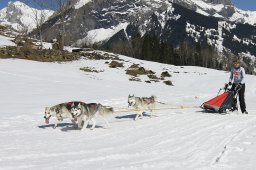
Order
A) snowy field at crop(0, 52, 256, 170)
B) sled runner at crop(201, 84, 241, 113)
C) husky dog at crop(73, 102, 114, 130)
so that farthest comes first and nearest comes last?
1. sled runner at crop(201, 84, 241, 113)
2. husky dog at crop(73, 102, 114, 130)
3. snowy field at crop(0, 52, 256, 170)

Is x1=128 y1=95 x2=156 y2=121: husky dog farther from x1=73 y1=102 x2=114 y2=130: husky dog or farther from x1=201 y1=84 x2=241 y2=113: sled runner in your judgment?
x1=201 y1=84 x2=241 y2=113: sled runner

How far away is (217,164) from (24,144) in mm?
4602

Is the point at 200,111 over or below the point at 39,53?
below

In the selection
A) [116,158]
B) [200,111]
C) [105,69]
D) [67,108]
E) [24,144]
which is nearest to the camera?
[116,158]

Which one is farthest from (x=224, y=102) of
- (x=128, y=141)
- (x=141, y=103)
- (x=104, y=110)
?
(x=128, y=141)

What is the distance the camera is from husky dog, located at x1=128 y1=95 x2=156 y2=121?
1380 cm

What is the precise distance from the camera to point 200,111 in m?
16.0

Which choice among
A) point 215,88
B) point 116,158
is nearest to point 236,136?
point 116,158

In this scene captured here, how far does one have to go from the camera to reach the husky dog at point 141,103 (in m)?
13.8

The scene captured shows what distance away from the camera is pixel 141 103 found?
46.7 feet

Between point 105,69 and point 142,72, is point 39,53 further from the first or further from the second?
point 142,72

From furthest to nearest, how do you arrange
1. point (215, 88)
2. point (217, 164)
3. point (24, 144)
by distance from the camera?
point (215, 88) < point (24, 144) < point (217, 164)

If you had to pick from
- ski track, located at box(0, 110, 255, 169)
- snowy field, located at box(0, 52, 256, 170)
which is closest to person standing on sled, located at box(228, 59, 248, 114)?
snowy field, located at box(0, 52, 256, 170)

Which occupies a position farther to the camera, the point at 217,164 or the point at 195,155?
the point at 195,155
